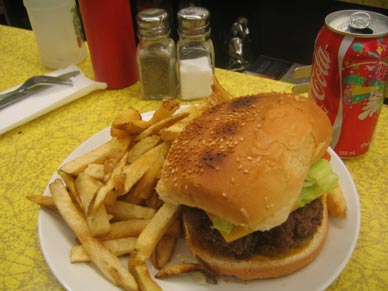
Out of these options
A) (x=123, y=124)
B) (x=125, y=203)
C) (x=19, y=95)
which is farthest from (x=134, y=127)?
(x=19, y=95)

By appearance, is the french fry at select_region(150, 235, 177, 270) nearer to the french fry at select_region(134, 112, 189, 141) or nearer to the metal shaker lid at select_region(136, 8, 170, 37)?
the french fry at select_region(134, 112, 189, 141)

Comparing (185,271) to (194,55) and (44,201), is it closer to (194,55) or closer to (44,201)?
(44,201)

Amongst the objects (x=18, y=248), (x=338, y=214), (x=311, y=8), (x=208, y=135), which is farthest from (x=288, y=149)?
(x=311, y=8)

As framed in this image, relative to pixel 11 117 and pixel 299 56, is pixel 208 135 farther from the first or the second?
pixel 299 56

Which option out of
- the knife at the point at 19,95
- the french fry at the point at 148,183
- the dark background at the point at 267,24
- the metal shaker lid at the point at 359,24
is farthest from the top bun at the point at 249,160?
the dark background at the point at 267,24

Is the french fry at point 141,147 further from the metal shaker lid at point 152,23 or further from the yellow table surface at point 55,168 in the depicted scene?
the metal shaker lid at point 152,23

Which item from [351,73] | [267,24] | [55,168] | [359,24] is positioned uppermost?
[359,24]
